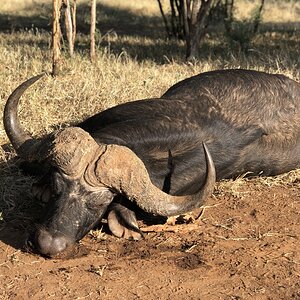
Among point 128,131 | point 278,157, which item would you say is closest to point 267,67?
point 278,157

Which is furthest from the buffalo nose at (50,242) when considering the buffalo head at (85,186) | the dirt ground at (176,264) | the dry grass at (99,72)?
the dry grass at (99,72)

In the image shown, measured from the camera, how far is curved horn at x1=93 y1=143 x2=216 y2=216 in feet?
13.1

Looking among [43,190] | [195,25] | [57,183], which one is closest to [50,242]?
[57,183]

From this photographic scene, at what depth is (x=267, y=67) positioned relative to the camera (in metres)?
9.48

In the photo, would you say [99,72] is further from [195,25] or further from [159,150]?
[159,150]

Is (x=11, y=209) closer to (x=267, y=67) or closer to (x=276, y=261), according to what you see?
(x=276, y=261)

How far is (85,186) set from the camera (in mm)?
4035

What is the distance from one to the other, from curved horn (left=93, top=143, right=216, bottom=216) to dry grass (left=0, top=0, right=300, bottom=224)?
50.7 inches

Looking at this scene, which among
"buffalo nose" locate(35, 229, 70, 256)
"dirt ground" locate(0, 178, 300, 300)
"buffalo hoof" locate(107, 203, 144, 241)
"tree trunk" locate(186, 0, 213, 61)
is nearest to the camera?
"dirt ground" locate(0, 178, 300, 300)

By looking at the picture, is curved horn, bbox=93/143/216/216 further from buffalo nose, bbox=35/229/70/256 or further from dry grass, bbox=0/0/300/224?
dry grass, bbox=0/0/300/224

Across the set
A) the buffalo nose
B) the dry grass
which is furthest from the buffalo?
the dry grass

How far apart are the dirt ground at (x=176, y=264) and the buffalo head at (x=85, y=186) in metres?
0.23

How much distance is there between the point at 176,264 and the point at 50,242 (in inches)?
35.1

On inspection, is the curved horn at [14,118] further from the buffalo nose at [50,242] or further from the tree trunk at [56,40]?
the tree trunk at [56,40]
